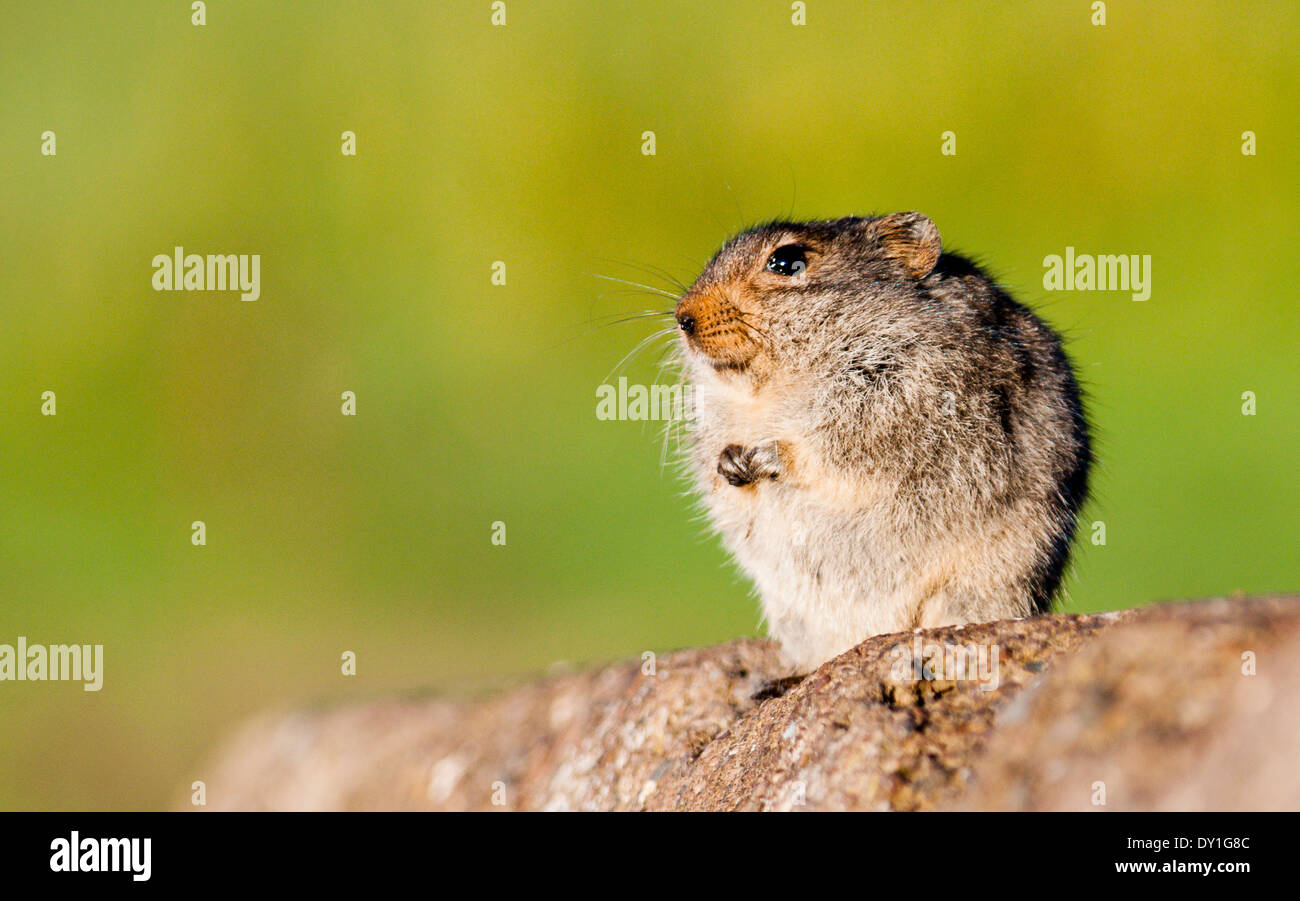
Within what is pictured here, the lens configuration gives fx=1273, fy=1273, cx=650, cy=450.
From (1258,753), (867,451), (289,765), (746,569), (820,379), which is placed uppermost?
(820,379)

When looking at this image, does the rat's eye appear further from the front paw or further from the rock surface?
the rock surface

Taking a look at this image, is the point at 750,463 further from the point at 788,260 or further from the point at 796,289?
the point at 788,260

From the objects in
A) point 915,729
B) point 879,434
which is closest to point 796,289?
point 879,434

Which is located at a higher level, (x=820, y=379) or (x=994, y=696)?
(x=820, y=379)

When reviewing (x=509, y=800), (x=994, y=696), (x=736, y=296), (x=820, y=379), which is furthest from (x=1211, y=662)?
(x=509, y=800)

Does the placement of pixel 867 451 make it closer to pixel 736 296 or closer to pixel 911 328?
pixel 911 328

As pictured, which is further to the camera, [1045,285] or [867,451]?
[1045,285]

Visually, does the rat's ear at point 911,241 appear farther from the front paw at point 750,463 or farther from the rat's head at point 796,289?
the front paw at point 750,463
